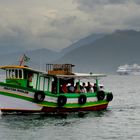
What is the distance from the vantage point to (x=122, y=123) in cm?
4350

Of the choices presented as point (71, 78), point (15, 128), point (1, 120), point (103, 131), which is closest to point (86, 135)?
point (103, 131)

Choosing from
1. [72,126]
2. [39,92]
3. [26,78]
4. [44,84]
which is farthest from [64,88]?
[72,126]

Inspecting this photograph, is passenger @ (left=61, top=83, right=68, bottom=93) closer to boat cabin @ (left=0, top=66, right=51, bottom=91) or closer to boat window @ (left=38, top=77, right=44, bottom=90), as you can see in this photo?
boat cabin @ (left=0, top=66, right=51, bottom=91)

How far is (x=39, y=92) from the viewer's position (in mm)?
44875

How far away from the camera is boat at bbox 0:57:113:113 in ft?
146

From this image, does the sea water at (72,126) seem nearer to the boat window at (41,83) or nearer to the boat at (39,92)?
the boat at (39,92)

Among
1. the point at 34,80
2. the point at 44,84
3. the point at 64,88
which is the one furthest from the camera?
the point at 64,88

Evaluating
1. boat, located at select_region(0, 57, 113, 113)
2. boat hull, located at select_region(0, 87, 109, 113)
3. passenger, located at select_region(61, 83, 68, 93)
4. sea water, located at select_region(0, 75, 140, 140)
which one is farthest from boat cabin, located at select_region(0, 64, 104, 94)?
sea water, located at select_region(0, 75, 140, 140)

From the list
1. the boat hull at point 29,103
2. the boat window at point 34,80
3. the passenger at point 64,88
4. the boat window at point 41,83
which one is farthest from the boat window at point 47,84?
→ the passenger at point 64,88

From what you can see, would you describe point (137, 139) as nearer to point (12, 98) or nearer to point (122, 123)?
point (122, 123)

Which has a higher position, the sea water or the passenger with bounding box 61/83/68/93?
the passenger with bounding box 61/83/68/93

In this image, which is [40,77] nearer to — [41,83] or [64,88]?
[41,83]

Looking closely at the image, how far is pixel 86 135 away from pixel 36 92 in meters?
9.80

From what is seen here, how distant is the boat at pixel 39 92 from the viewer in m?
44.5
